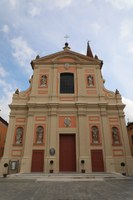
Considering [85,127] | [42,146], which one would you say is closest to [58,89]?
[85,127]

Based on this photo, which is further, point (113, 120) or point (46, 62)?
point (46, 62)

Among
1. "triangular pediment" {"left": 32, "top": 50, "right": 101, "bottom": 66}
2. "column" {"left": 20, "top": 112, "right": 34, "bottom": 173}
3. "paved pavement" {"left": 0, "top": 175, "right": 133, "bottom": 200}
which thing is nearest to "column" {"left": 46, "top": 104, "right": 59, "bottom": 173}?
"column" {"left": 20, "top": 112, "right": 34, "bottom": 173}

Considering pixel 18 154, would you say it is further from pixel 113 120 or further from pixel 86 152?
pixel 113 120

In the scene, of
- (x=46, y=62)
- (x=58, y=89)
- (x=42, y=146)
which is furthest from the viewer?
(x=46, y=62)

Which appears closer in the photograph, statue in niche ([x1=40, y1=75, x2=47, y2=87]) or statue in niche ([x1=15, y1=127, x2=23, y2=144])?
statue in niche ([x1=15, y1=127, x2=23, y2=144])

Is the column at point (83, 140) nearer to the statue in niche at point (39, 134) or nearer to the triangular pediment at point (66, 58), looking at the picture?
the statue in niche at point (39, 134)

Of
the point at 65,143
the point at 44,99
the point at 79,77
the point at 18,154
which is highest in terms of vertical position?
the point at 79,77

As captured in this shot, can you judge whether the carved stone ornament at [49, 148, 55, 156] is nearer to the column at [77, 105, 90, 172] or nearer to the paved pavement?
the column at [77, 105, 90, 172]

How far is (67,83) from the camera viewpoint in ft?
57.4

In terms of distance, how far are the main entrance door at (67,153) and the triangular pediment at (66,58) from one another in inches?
333

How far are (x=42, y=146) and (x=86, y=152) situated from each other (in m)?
3.84

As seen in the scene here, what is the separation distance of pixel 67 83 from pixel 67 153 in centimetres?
717

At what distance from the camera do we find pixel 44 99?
643 inches

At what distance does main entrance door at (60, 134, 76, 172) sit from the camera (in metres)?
14.0
